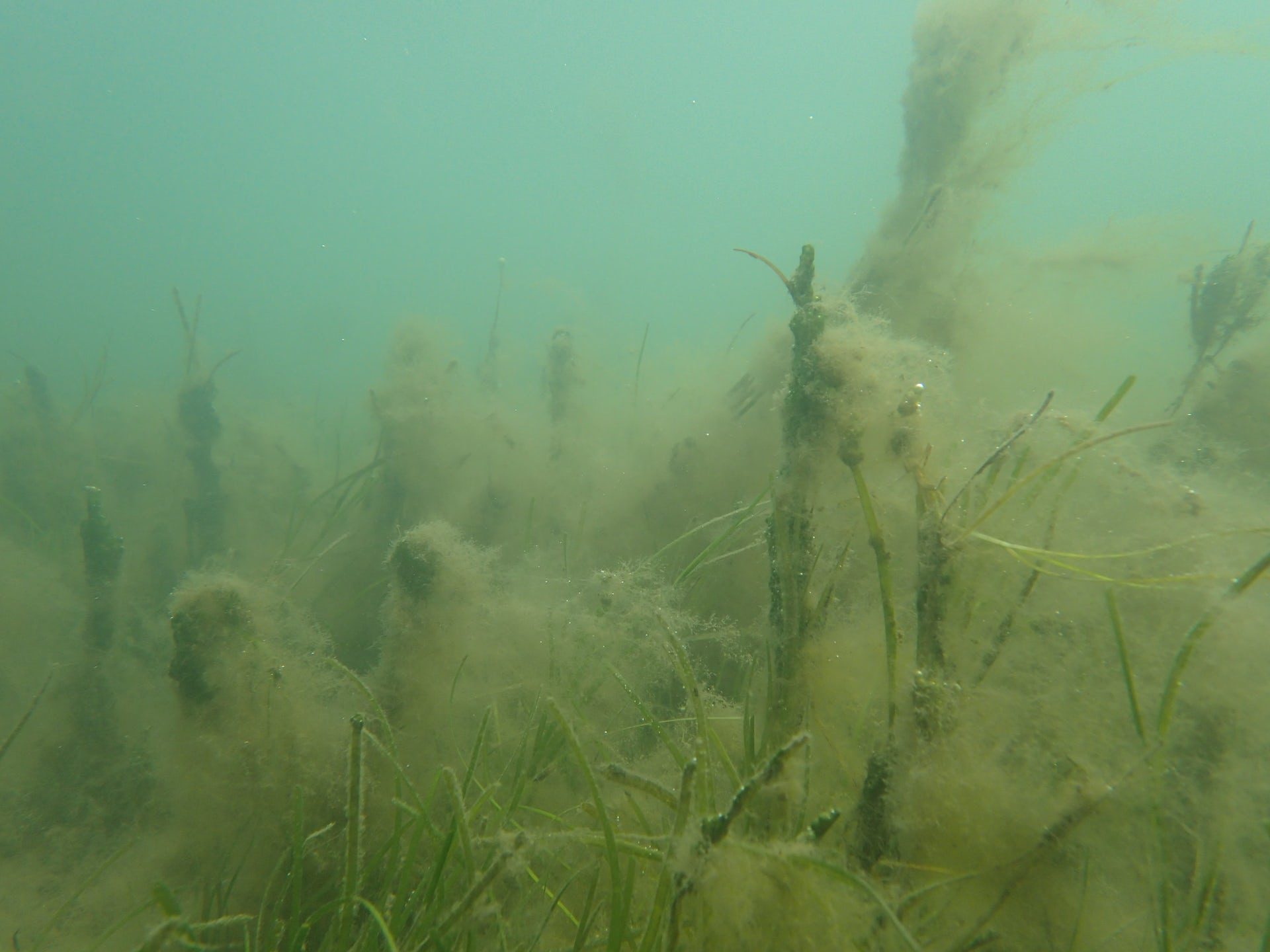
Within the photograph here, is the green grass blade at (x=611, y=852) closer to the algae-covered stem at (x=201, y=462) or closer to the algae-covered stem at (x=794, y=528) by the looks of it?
the algae-covered stem at (x=794, y=528)

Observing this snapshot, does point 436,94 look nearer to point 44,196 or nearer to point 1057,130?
point 44,196

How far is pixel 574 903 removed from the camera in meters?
1.67

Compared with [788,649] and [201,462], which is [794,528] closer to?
[788,649]

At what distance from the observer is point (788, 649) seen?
58.8 inches

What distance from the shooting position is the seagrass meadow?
127 centimetres

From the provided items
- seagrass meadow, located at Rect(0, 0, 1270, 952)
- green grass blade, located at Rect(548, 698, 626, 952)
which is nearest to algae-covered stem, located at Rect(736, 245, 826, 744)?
seagrass meadow, located at Rect(0, 0, 1270, 952)

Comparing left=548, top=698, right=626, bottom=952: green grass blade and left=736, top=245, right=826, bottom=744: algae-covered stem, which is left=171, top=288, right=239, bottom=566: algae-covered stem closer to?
left=548, top=698, right=626, bottom=952: green grass blade

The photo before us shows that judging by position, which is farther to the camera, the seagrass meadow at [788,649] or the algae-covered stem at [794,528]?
the algae-covered stem at [794,528]

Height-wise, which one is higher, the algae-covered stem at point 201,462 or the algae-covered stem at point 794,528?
the algae-covered stem at point 794,528

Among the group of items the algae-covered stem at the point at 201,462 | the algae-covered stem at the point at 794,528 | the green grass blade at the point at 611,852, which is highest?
the algae-covered stem at the point at 794,528

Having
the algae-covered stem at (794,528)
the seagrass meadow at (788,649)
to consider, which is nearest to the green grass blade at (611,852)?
the seagrass meadow at (788,649)

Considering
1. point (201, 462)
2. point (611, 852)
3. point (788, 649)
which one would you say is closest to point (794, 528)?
point (788, 649)

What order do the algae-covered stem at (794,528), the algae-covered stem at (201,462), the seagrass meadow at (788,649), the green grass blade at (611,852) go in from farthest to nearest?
the algae-covered stem at (201,462) → the algae-covered stem at (794,528) → the seagrass meadow at (788,649) → the green grass blade at (611,852)

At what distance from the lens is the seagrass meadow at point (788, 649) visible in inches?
50.1
